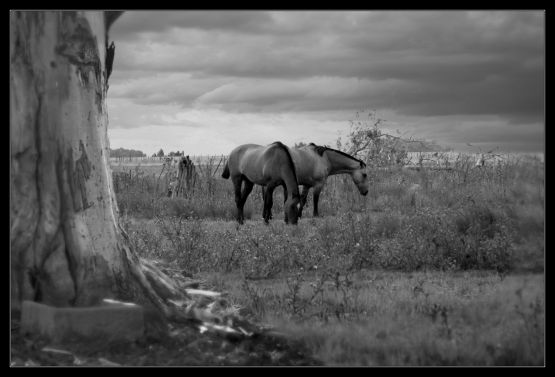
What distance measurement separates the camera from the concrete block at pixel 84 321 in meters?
5.61

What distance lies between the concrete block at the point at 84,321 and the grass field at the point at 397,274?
1.19 metres

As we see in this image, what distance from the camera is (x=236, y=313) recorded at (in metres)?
6.56

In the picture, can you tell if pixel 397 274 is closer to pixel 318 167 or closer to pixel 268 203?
pixel 268 203

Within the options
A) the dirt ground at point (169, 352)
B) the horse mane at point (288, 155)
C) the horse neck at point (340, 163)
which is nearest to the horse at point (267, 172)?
the horse mane at point (288, 155)

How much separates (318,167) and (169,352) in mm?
12605

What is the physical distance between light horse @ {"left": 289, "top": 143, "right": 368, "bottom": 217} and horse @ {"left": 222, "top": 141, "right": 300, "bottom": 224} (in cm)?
125

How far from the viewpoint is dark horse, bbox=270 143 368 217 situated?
690 inches

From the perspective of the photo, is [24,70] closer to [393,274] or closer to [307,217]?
[393,274]

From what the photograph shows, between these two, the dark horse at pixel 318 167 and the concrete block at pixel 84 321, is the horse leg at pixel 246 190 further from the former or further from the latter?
the concrete block at pixel 84 321

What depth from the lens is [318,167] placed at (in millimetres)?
17906

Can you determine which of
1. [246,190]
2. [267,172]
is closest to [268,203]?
[267,172]

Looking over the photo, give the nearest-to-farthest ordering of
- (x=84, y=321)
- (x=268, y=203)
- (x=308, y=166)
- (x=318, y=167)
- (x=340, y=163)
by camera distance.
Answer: (x=84, y=321), (x=268, y=203), (x=308, y=166), (x=318, y=167), (x=340, y=163)

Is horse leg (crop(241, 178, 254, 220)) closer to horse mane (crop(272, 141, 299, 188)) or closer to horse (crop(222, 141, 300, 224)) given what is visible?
horse (crop(222, 141, 300, 224))
